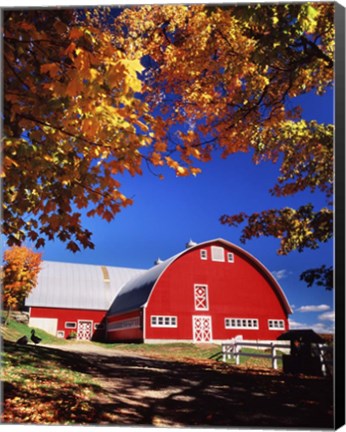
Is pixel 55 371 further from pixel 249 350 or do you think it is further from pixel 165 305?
pixel 249 350

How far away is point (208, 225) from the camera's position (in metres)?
4.88

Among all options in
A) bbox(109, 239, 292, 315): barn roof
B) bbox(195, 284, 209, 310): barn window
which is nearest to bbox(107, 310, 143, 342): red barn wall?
bbox(109, 239, 292, 315): barn roof

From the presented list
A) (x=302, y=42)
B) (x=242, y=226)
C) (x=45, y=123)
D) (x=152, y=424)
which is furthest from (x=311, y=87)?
(x=152, y=424)

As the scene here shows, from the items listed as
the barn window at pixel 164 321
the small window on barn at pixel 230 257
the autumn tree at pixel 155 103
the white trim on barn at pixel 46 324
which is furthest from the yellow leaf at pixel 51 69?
the barn window at pixel 164 321

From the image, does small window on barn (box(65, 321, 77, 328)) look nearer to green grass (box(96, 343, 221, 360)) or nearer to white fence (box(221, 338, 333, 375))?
green grass (box(96, 343, 221, 360))

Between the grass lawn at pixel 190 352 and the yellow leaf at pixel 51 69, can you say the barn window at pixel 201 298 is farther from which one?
the yellow leaf at pixel 51 69

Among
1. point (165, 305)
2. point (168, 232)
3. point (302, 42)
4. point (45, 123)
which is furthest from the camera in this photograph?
point (165, 305)

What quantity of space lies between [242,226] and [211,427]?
2.06 meters

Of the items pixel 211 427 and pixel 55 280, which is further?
pixel 55 280

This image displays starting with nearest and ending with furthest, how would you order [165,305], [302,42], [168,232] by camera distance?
[302,42], [168,232], [165,305]

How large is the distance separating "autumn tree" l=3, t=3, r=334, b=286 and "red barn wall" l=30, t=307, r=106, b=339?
3.14 ft

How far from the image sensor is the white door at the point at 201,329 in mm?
5066

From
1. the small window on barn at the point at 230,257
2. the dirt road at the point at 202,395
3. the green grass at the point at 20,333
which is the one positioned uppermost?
the small window on barn at the point at 230,257

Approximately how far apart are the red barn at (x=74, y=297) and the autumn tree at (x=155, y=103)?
0.46 m
